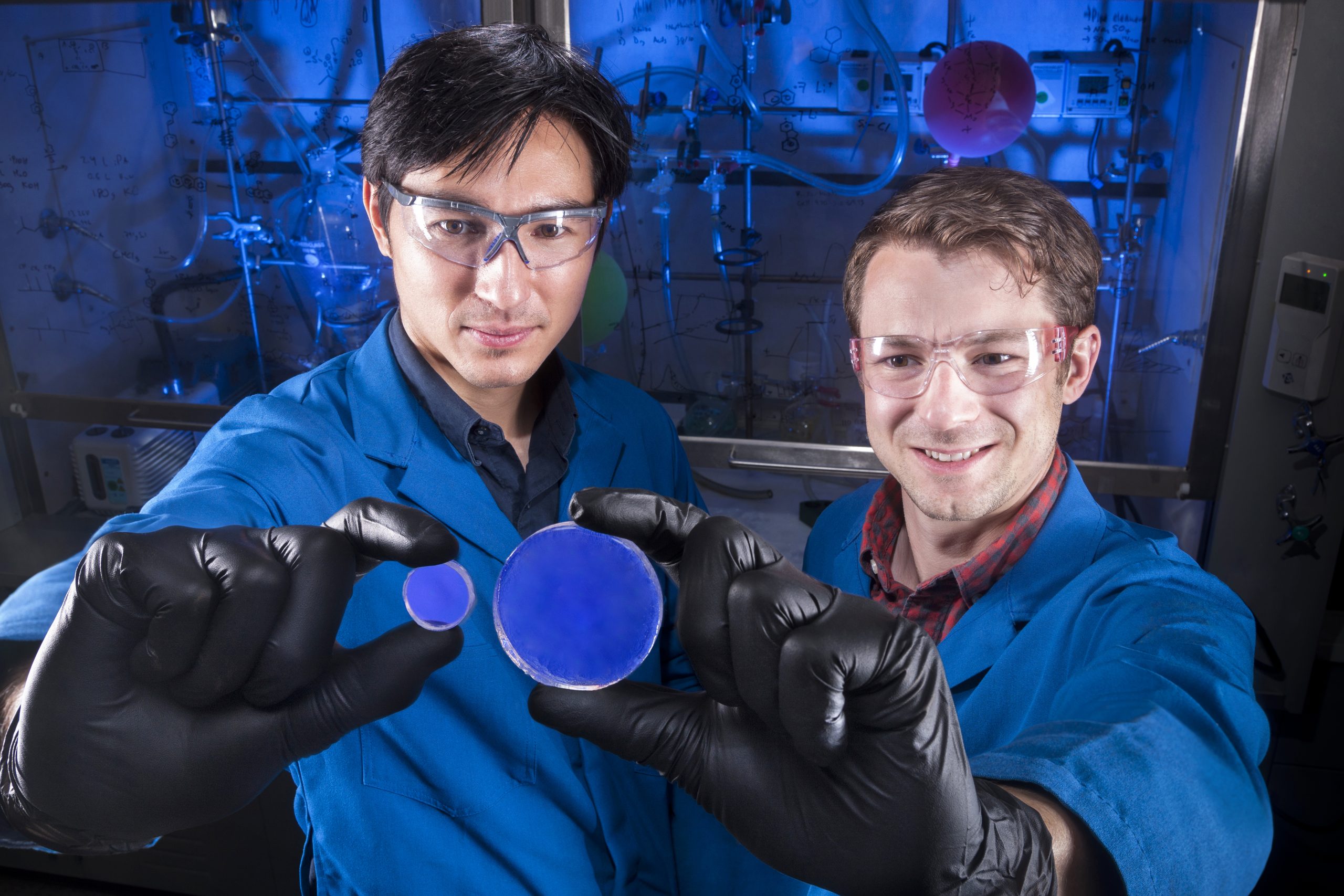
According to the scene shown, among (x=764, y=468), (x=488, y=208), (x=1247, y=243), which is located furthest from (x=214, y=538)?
(x=1247, y=243)

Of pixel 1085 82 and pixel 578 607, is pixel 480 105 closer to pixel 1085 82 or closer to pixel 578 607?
pixel 578 607

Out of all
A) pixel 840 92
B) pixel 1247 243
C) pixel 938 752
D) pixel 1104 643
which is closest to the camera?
pixel 938 752

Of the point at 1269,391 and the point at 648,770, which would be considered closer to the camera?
the point at 648,770

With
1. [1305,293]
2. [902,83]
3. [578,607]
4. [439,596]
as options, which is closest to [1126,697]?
[578,607]

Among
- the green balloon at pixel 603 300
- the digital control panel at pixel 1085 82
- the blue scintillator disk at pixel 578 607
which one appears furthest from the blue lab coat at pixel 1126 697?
the green balloon at pixel 603 300

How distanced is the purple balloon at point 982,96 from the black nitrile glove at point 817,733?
77.4 inches

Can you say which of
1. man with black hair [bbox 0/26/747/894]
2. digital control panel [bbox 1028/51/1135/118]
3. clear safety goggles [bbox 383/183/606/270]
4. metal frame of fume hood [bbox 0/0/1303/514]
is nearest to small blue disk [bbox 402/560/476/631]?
man with black hair [bbox 0/26/747/894]

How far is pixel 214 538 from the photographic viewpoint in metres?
0.95

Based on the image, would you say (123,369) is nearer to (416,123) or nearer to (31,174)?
(31,174)

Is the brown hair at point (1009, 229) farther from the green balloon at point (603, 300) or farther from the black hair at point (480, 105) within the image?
the green balloon at point (603, 300)

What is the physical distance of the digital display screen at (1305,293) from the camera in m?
2.33

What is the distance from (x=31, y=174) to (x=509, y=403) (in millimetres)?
2514

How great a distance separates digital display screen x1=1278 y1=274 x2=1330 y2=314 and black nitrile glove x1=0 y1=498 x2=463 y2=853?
235 centimetres

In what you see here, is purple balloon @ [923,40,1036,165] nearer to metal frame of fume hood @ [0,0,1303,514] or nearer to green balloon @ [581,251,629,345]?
metal frame of fume hood @ [0,0,1303,514]
